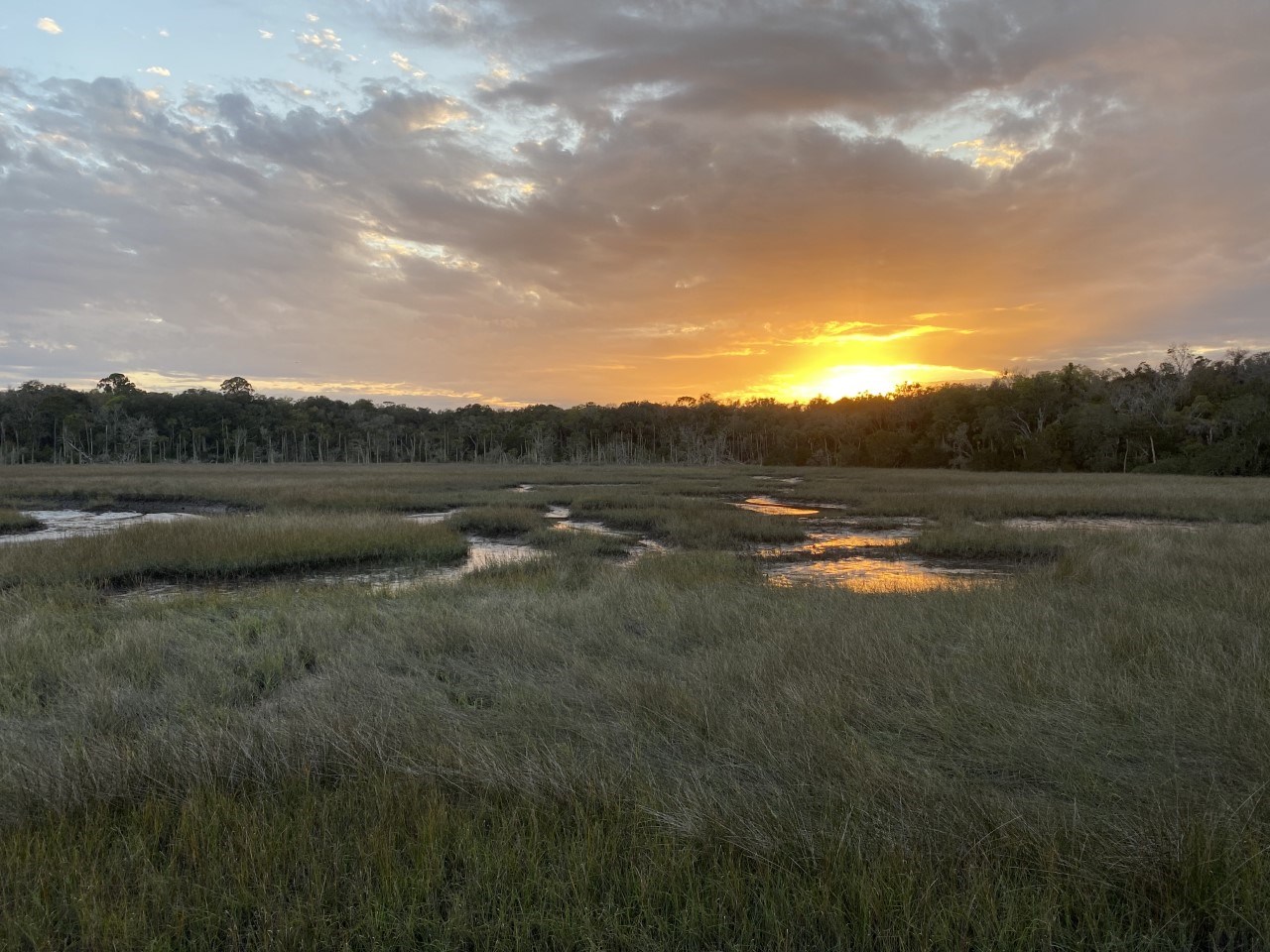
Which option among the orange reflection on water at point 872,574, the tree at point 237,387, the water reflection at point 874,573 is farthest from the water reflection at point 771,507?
the tree at point 237,387

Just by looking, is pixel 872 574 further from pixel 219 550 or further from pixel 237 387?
pixel 237 387

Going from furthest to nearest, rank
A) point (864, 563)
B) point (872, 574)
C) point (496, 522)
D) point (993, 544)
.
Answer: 1. point (496, 522)
2. point (993, 544)
3. point (864, 563)
4. point (872, 574)

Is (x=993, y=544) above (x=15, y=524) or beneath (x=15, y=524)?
above

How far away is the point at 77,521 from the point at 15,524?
117 inches

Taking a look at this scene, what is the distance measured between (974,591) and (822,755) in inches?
281

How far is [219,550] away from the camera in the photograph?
52.4 ft

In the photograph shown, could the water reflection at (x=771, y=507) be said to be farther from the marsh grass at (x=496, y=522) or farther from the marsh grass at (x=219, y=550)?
the marsh grass at (x=219, y=550)

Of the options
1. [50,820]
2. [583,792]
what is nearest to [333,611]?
[50,820]

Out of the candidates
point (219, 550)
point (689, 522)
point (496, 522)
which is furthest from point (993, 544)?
point (219, 550)

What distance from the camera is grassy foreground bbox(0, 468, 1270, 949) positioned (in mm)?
3012

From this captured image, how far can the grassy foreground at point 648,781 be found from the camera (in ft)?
9.88

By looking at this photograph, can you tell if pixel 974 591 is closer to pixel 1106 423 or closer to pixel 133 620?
pixel 133 620

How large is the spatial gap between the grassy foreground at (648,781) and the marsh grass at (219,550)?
605 centimetres

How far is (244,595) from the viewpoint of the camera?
11.6 m
